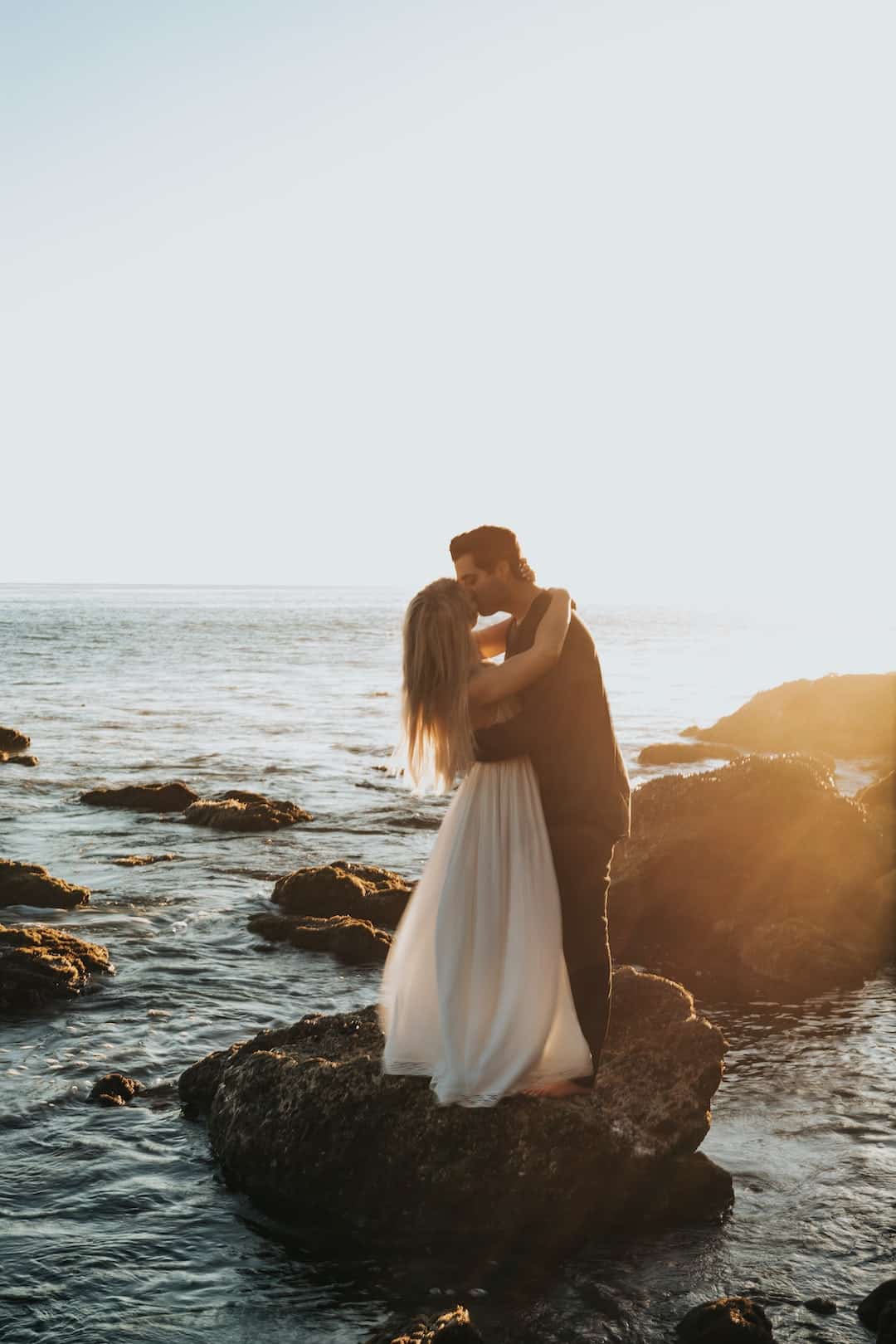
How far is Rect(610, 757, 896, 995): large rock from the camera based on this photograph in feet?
38.4

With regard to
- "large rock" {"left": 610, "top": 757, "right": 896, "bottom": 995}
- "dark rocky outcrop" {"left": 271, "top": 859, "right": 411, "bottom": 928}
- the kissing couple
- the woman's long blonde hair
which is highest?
the woman's long blonde hair

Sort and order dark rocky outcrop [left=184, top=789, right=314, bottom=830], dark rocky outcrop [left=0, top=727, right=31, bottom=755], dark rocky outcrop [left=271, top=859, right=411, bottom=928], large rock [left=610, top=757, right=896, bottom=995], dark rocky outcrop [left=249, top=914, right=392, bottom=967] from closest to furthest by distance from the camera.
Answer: large rock [left=610, top=757, right=896, bottom=995]
dark rocky outcrop [left=249, top=914, right=392, bottom=967]
dark rocky outcrop [left=271, top=859, right=411, bottom=928]
dark rocky outcrop [left=184, top=789, right=314, bottom=830]
dark rocky outcrop [left=0, top=727, right=31, bottom=755]

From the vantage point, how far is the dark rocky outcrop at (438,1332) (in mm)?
5117

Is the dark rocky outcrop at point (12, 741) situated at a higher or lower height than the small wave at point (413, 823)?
higher

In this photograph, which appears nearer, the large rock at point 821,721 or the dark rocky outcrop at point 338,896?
the dark rocky outcrop at point 338,896

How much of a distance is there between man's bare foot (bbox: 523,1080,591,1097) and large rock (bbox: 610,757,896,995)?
514 cm

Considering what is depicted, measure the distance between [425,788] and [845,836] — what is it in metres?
7.70

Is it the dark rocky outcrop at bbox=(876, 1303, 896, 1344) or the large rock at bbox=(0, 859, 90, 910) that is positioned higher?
the dark rocky outcrop at bbox=(876, 1303, 896, 1344)

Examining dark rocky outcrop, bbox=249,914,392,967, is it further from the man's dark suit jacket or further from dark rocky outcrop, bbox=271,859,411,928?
the man's dark suit jacket

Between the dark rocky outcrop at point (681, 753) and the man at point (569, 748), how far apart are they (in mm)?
20497

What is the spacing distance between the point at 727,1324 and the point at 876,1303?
798 millimetres

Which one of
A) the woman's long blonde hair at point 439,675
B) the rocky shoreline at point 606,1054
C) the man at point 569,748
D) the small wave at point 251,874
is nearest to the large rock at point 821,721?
the rocky shoreline at point 606,1054

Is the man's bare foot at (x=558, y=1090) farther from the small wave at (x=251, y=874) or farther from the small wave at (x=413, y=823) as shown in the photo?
the small wave at (x=413, y=823)

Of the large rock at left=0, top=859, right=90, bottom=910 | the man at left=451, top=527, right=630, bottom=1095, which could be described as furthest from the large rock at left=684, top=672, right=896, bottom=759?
the man at left=451, top=527, right=630, bottom=1095
